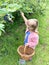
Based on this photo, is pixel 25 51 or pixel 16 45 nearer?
pixel 25 51

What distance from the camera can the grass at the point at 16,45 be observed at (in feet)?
14.0

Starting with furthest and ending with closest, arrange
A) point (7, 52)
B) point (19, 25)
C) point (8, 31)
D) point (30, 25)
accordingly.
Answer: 1. point (19, 25)
2. point (8, 31)
3. point (7, 52)
4. point (30, 25)

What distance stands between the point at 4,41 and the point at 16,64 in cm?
71

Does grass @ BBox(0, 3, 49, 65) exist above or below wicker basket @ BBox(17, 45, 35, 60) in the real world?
below

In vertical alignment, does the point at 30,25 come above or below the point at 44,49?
above

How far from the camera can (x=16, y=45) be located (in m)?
4.57

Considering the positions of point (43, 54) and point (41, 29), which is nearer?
point (43, 54)

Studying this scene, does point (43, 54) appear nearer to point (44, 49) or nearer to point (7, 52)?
point (44, 49)

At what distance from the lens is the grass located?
425 cm

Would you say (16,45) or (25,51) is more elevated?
(25,51)

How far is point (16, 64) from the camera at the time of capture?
163 inches

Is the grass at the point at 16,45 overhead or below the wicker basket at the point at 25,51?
below

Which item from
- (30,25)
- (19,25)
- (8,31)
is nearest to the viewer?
(30,25)

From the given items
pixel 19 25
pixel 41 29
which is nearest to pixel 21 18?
pixel 19 25
